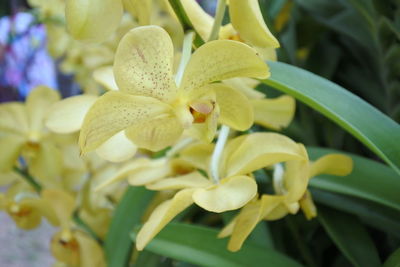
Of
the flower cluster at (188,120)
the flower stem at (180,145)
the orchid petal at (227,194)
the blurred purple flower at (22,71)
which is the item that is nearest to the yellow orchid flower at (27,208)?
the flower cluster at (188,120)

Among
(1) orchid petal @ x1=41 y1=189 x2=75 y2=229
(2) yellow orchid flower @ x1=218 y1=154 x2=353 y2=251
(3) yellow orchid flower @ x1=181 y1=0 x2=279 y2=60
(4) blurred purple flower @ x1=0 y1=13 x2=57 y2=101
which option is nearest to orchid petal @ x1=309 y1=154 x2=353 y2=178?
(2) yellow orchid flower @ x1=218 y1=154 x2=353 y2=251

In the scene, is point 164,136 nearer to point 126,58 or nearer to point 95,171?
point 126,58

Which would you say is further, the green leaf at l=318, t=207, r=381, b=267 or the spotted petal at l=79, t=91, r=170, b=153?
the green leaf at l=318, t=207, r=381, b=267

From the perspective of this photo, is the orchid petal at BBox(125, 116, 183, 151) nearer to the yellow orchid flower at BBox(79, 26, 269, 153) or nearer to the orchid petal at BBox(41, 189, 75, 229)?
the yellow orchid flower at BBox(79, 26, 269, 153)

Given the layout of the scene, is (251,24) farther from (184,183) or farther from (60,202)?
(60,202)

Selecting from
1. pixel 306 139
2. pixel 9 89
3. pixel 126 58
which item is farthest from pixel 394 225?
pixel 9 89
